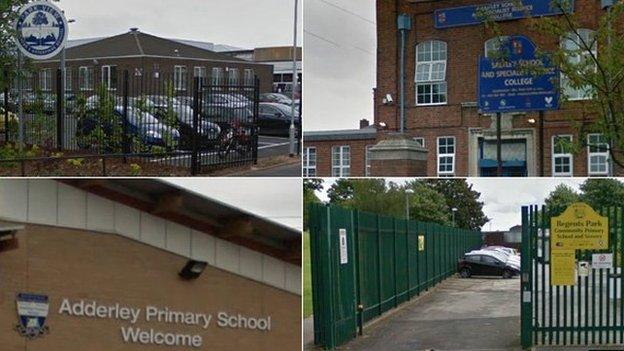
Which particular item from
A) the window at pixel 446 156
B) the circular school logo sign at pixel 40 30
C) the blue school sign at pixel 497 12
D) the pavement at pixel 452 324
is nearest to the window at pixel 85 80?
the circular school logo sign at pixel 40 30

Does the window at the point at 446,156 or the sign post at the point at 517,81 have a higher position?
the sign post at the point at 517,81

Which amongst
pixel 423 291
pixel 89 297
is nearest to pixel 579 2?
pixel 423 291

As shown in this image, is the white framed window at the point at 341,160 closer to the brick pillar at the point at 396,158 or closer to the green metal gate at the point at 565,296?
the brick pillar at the point at 396,158

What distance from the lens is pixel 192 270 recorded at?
26.0 feet

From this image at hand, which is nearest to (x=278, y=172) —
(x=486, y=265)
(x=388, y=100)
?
(x=486, y=265)

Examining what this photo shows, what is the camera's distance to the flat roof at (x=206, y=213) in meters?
7.90

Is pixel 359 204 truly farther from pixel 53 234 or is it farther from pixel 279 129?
pixel 53 234

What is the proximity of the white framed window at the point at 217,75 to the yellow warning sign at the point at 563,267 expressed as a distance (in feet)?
12.6

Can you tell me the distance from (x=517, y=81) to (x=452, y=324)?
12.2 ft

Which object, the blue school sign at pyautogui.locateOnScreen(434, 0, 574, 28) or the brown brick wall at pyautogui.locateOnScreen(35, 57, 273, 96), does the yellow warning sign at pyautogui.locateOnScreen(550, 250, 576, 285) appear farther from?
the brown brick wall at pyautogui.locateOnScreen(35, 57, 273, 96)

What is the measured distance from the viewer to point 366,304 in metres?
10.2

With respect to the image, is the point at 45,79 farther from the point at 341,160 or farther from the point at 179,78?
the point at 341,160

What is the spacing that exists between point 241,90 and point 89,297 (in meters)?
2.89

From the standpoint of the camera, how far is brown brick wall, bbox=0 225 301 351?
7.66m
